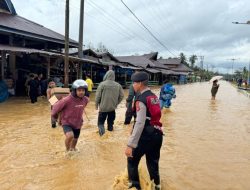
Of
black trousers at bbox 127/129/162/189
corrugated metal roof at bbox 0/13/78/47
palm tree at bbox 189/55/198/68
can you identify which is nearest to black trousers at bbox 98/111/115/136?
black trousers at bbox 127/129/162/189

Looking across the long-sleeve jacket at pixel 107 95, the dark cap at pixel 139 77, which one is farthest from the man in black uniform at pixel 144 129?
the long-sleeve jacket at pixel 107 95

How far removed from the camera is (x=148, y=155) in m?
4.14

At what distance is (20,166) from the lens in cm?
553

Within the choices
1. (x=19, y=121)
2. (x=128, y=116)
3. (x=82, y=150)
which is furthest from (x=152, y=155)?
(x=19, y=121)

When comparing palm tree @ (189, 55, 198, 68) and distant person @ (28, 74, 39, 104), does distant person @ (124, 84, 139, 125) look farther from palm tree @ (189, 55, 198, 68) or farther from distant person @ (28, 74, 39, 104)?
palm tree @ (189, 55, 198, 68)

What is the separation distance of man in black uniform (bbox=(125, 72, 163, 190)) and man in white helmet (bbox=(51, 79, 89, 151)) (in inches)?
68.6

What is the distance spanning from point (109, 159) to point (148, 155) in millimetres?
2111

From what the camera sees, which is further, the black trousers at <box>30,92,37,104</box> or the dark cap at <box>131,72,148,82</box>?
the black trousers at <box>30,92,37,104</box>

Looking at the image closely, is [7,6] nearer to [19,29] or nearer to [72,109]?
[19,29]

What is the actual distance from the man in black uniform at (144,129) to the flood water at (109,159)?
0.46 metres

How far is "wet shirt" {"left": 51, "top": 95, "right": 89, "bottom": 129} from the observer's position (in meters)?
5.49

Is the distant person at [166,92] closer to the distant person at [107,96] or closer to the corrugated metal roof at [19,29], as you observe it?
the distant person at [107,96]

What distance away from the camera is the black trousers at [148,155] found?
395 centimetres

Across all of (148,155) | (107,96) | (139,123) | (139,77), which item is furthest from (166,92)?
(139,123)
